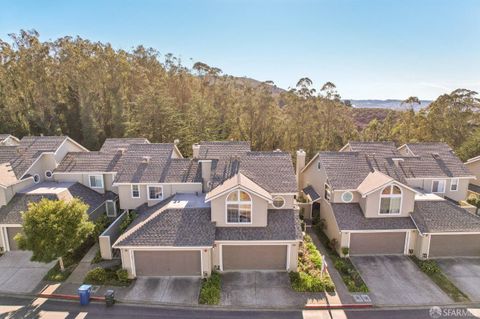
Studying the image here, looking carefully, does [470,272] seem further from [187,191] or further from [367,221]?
[187,191]

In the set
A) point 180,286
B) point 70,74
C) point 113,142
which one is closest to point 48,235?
point 180,286

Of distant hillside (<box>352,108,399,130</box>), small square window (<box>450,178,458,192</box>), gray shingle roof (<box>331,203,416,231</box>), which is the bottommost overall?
gray shingle roof (<box>331,203,416,231</box>)

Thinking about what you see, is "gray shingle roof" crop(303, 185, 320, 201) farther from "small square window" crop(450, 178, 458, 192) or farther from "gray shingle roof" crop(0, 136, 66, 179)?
"gray shingle roof" crop(0, 136, 66, 179)

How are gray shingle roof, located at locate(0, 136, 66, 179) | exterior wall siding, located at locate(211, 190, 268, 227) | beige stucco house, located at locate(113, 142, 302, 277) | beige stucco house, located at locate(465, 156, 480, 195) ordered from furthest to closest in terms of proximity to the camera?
beige stucco house, located at locate(465, 156, 480, 195) < gray shingle roof, located at locate(0, 136, 66, 179) < exterior wall siding, located at locate(211, 190, 268, 227) < beige stucco house, located at locate(113, 142, 302, 277)

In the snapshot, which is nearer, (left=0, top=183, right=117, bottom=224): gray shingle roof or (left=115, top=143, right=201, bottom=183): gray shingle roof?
(left=0, top=183, right=117, bottom=224): gray shingle roof

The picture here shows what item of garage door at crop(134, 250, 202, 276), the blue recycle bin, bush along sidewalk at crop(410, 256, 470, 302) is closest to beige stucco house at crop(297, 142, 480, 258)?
bush along sidewalk at crop(410, 256, 470, 302)

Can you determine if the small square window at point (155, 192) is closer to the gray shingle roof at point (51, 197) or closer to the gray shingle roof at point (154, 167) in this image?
the gray shingle roof at point (154, 167)
